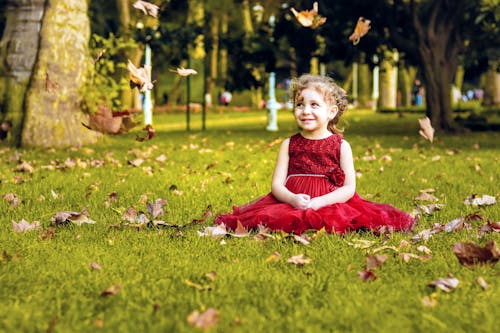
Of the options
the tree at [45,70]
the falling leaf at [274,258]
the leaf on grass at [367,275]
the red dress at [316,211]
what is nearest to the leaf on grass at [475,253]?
the leaf on grass at [367,275]

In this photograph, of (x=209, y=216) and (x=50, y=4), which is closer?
(x=209, y=216)

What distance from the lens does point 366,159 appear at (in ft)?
38.2

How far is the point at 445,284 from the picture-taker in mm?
4090

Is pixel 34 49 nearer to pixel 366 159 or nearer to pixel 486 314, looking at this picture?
pixel 366 159

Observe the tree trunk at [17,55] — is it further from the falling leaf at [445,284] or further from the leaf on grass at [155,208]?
the falling leaf at [445,284]

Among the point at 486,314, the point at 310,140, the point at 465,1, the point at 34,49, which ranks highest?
the point at 465,1

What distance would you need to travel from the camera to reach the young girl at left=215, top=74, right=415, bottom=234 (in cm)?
575

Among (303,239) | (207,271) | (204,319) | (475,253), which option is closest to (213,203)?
(303,239)

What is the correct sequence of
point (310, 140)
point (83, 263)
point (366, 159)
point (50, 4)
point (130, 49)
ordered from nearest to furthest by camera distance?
point (83, 263), point (310, 140), point (366, 159), point (50, 4), point (130, 49)

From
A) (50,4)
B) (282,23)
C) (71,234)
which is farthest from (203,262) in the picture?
(282,23)

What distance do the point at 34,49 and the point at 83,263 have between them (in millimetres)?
10574

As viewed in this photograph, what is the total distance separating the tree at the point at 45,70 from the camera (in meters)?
13.7

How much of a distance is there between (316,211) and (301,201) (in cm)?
12

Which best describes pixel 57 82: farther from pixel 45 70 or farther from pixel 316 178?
pixel 316 178
